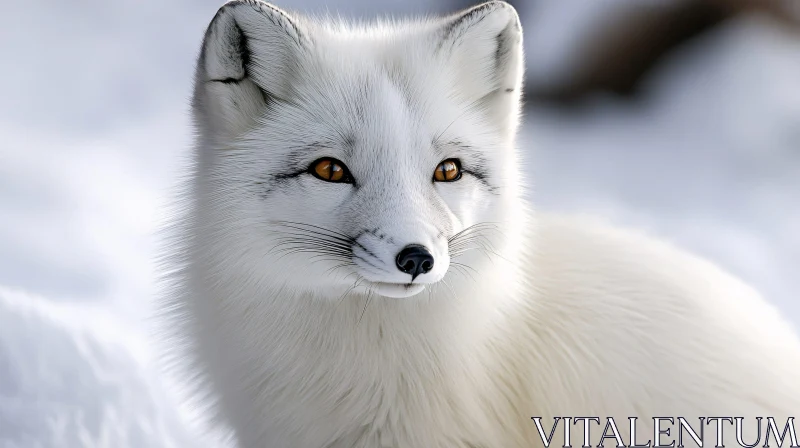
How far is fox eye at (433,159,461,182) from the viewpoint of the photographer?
151 cm

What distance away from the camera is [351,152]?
145 centimetres

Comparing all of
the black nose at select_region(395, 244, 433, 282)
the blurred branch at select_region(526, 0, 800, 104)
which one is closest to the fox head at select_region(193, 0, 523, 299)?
the black nose at select_region(395, 244, 433, 282)

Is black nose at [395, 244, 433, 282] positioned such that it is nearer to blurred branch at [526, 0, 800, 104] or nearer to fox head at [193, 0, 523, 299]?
fox head at [193, 0, 523, 299]

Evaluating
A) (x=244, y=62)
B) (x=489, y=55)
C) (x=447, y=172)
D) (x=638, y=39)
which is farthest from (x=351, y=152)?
(x=638, y=39)

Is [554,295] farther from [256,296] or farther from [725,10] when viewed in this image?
[725,10]

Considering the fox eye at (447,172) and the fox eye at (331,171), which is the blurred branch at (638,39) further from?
the fox eye at (331,171)

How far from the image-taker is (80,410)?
2.13m

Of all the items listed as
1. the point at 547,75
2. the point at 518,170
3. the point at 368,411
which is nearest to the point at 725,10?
the point at 547,75

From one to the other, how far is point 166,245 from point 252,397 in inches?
14.9

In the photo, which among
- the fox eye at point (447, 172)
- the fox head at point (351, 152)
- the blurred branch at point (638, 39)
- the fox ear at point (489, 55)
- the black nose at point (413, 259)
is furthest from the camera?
the blurred branch at point (638, 39)

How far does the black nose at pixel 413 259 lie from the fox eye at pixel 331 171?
0.69 ft

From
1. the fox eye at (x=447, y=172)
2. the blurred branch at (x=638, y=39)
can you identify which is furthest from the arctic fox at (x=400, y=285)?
the blurred branch at (x=638, y=39)

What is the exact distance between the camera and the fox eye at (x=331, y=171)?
145cm

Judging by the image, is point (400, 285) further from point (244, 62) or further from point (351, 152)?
point (244, 62)
